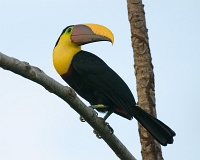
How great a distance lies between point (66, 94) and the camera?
4.73 m

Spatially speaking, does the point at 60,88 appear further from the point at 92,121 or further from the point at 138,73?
the point at 138,73

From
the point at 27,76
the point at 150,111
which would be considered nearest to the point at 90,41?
the point at 150,111

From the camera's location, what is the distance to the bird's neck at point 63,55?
21.5ft

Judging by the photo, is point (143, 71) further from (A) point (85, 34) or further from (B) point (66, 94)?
(B) point (66, 94)

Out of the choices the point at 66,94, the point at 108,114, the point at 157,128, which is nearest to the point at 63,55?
the point at 108,114

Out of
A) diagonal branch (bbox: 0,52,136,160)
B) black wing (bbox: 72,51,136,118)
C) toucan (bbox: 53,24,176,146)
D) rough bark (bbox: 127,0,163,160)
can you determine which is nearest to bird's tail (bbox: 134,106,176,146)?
toucan (bbox: 53,24,176,146)

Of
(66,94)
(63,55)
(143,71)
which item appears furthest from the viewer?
(143,71)

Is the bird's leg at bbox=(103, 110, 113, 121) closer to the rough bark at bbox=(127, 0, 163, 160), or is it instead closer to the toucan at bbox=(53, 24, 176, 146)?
the toucan at bbox=(53, 24, 176, 146)

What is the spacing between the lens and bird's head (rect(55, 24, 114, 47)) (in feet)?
22.6

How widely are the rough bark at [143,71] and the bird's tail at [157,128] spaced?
465 millimetres

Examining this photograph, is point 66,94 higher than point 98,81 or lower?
lower

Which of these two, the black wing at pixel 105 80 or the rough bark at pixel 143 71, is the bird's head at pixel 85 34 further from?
the rough bark at pixel 143 71

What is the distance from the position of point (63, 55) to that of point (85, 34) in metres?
0.53

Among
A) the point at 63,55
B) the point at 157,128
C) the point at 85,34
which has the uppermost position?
the point at 85,34
